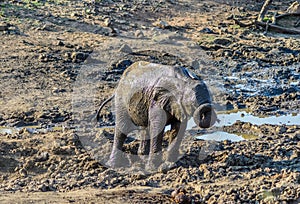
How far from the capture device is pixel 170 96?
7066 mm

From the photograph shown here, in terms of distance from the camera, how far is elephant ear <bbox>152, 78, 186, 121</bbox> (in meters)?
6.99

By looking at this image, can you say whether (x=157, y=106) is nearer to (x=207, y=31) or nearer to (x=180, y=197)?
(x=180, y=197)

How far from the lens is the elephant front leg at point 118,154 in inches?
303

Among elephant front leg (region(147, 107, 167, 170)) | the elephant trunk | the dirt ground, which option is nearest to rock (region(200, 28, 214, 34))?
the dirt ground

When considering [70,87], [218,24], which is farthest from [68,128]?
[218,24]

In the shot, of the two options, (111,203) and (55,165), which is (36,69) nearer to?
(55,165)

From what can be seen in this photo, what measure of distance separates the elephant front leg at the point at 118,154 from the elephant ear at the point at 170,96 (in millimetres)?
870

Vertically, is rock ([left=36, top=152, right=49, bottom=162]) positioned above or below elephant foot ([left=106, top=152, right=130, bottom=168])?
below

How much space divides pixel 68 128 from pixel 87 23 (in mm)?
5910

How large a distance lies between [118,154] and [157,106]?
1.01 m

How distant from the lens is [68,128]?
9438 millimetres

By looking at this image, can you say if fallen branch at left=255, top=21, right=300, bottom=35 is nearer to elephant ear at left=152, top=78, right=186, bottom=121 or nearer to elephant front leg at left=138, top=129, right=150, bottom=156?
elephant front leg at left=138, top=129, right=150, bottom=156

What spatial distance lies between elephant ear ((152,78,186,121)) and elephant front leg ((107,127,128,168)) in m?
0.87

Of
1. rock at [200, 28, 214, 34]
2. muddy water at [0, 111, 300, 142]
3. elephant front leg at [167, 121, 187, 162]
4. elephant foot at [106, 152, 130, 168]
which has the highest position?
elephant front leg at [167, 121, 187, 162]
